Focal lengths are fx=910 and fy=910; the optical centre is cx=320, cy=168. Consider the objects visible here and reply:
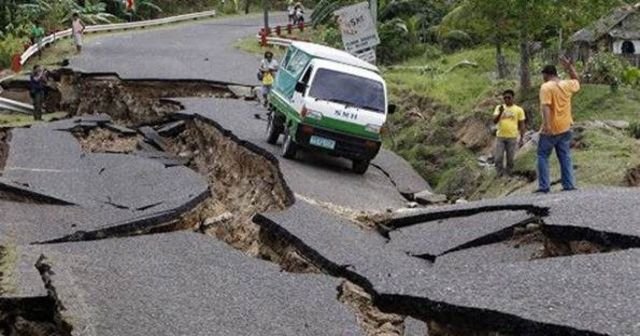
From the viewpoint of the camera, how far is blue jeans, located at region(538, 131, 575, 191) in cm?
1269

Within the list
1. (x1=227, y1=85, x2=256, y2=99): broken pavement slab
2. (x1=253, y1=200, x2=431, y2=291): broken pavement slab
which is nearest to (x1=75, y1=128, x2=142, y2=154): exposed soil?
(x1=227, y1=85, x2=256, y2=99): broken pavement slab

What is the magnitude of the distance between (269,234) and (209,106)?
1053 centimetres

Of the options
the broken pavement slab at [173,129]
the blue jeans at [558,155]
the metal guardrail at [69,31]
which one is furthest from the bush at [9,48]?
the blue jeans at [558,155]

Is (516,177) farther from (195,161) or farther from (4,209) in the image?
(4,209)

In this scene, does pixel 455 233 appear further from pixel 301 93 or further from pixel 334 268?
pixel 301 93

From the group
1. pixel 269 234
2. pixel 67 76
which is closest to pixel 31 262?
pixel 269 234

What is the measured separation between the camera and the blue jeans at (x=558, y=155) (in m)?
12.7

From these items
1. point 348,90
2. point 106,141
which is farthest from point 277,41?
point 348,90

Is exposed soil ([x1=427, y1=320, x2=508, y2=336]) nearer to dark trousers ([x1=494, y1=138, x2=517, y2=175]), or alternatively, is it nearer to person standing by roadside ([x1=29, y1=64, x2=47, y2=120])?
dark trousers ([x1=494, y1=138, x2=517, y2=175])

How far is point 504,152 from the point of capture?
16.0 meters

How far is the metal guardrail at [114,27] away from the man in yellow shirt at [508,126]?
60.3 feet

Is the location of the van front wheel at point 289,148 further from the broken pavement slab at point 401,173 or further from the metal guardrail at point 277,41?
the metal guardrail at point 277,41

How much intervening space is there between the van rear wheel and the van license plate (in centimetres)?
123

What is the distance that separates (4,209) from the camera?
13.0 meters
